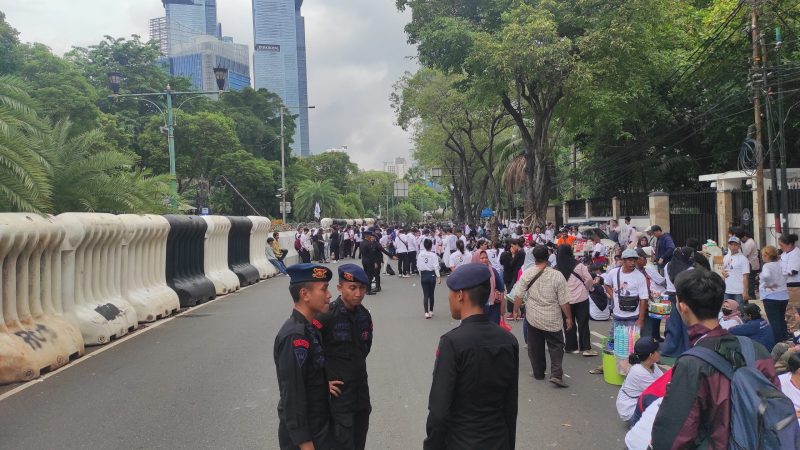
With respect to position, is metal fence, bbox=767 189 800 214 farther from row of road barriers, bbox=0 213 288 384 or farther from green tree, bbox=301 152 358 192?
green tree, bbox=301 152 358 192

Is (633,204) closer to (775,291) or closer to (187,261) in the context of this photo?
(187,261)

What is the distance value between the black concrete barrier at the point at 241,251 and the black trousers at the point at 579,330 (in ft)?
40.3

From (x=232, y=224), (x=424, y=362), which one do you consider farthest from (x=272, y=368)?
(x=232, y=224)

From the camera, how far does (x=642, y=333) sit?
7.72 meters

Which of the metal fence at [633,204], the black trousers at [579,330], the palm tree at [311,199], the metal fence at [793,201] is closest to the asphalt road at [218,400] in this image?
the black trousers at [579,330]

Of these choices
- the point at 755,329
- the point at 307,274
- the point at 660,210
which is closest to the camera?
the point at 307,274

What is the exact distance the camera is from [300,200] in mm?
64125

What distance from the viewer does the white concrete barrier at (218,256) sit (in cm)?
1686

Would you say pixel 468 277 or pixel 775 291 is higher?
pixel 468 277

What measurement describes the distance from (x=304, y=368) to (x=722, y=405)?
1.94m

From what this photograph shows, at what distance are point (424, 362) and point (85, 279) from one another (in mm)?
5342

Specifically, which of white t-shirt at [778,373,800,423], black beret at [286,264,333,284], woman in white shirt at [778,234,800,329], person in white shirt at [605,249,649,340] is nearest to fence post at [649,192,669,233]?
woman in white shirt at [778,234,800,329]

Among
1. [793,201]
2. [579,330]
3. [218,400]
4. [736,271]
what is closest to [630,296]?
[579,330]

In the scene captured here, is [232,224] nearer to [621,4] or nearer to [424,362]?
[424,362]
